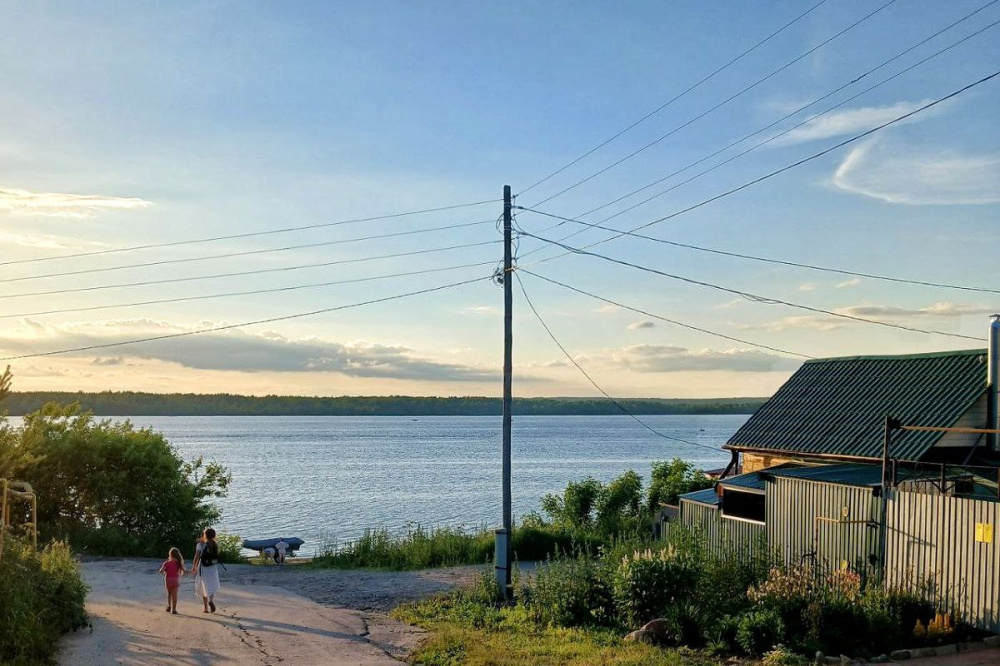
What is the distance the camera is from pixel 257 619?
52.0ft

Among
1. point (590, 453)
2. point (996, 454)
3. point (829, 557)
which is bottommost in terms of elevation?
point (590, 453)

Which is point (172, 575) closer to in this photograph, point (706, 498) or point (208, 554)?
point (208, 554)

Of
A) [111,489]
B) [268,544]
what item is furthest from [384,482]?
→ [111,489]

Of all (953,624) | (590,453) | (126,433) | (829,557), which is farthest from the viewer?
(590,453)

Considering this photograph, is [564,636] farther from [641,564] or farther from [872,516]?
[872,516]

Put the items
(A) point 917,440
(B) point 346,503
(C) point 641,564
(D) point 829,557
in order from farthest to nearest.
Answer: (B) point 346,503
(A) point 917,440
(D) point 829,557
(C) point 641,564

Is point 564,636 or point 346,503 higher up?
point 564,636

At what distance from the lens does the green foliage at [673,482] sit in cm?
3175

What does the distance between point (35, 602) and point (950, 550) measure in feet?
44.8

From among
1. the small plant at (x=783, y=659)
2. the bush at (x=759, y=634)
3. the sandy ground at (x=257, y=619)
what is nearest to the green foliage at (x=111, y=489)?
the sandy ground at (x=257, y=619)

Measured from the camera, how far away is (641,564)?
1477cm

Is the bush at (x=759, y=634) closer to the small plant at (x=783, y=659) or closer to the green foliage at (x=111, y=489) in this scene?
the small plant at (x=783, y=659)

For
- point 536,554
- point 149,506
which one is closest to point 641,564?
point 536,554

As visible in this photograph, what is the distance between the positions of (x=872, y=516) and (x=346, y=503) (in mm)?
47416
